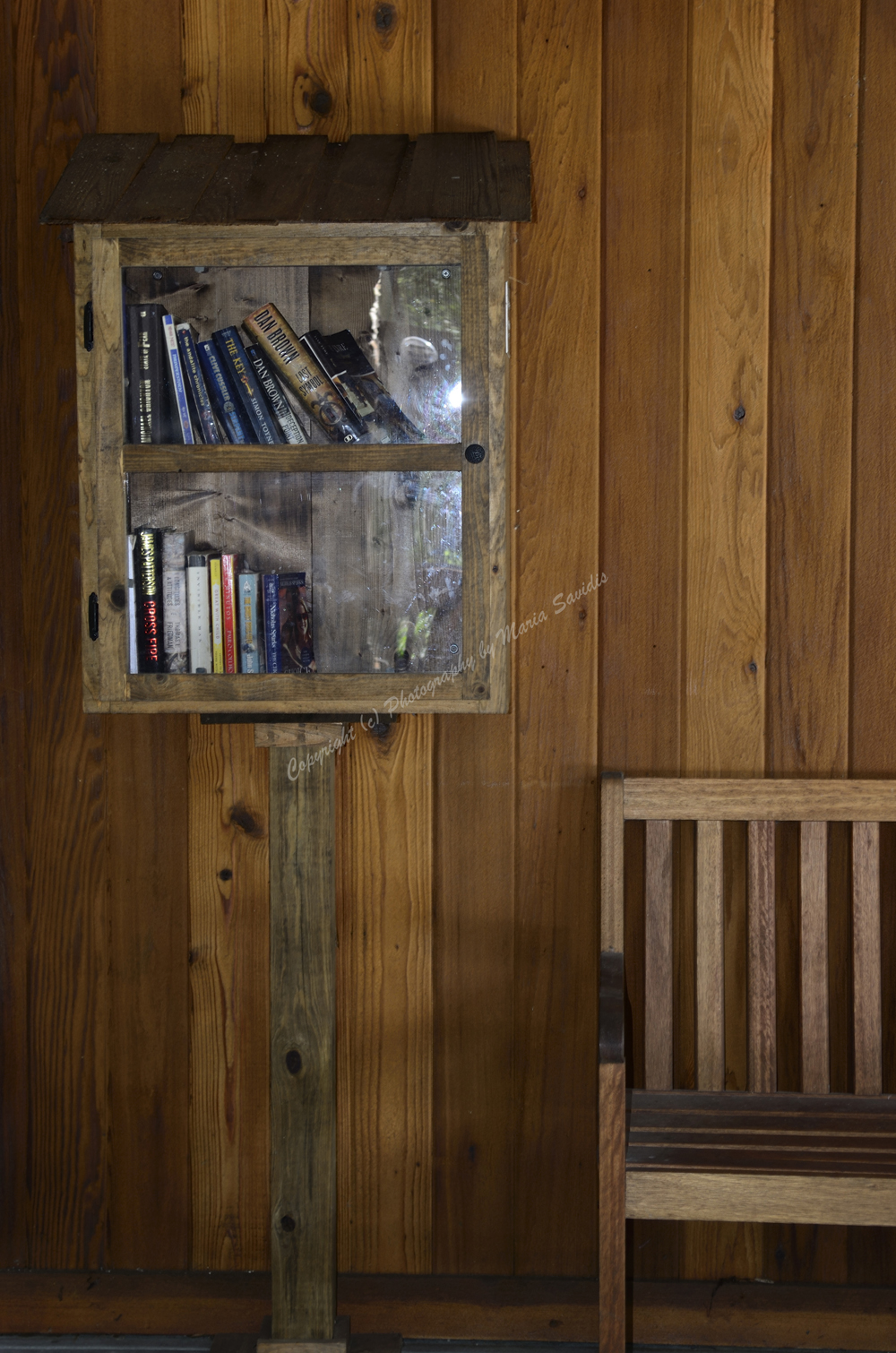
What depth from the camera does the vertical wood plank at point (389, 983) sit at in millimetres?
1799

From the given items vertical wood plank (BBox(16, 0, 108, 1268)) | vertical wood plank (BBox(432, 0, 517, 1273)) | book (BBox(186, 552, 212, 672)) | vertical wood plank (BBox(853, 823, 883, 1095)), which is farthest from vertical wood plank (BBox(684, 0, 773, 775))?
vertical wood plank (BBox(16, 0, 108, 1268))

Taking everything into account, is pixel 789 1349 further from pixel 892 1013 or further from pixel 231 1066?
pixel 231 1066

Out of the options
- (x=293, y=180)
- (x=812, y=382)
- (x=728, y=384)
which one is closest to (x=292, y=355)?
(x=293, y=180)

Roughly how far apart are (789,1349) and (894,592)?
1.34 metres

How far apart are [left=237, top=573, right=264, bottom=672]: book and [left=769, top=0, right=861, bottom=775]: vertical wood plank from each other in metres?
0.89

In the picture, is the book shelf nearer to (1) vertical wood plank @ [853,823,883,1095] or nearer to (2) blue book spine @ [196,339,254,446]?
(2) blue book spine @ [196,339,254,446]

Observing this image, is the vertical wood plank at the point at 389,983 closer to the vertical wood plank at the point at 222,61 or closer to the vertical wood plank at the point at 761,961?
the vertical wood plank at the point at 761,961

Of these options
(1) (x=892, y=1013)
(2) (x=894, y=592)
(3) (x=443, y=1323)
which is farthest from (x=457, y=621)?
(3) (x=443, y=1323)

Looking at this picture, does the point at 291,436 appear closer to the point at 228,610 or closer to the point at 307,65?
the point at 228,610

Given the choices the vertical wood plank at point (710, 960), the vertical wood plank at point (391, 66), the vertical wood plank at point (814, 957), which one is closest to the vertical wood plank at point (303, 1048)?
the vertical wood plank at point (710, 960)

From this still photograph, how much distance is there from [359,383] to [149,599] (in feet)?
1.49

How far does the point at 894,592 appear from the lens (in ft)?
5.77

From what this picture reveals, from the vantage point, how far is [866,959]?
169 centimetres

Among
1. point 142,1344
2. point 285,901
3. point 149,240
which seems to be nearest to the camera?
point 149,240
